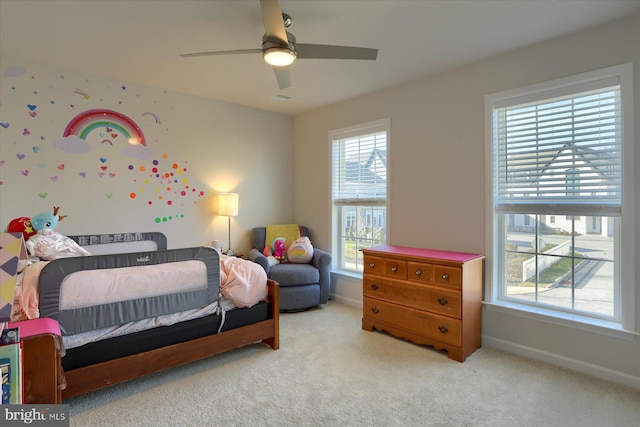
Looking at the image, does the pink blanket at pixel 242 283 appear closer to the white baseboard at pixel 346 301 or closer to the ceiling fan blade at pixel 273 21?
the white baseboard at pixel 346 301

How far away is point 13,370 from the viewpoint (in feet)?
3.25

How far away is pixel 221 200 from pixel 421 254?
7.86 ft

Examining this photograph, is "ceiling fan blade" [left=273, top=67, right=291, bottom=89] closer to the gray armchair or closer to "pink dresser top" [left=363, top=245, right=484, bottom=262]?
"pink dresser top" [left=363, top=245, right=484, bottom=262]

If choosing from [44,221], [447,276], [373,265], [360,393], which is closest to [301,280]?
[373,265]

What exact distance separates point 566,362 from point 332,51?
9.19 feet

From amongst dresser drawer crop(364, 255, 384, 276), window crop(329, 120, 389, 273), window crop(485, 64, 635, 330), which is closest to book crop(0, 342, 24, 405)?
dresser drawer crop(364, 255, 384, 276)

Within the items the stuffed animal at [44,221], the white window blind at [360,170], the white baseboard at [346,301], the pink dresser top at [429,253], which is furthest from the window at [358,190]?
the stuffed animal at [44,221]

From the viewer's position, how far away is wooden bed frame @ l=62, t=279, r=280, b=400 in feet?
6.85

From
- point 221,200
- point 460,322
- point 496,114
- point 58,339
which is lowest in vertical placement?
point 460,322

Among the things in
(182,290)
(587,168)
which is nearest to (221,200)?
(182,290)

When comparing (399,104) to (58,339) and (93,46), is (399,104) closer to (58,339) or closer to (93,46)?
(93,46)

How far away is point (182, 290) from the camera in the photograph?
99.0 inches

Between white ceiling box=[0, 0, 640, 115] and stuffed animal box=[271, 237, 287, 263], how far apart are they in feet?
6.45

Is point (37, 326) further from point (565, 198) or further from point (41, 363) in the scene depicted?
point (565, 198)
